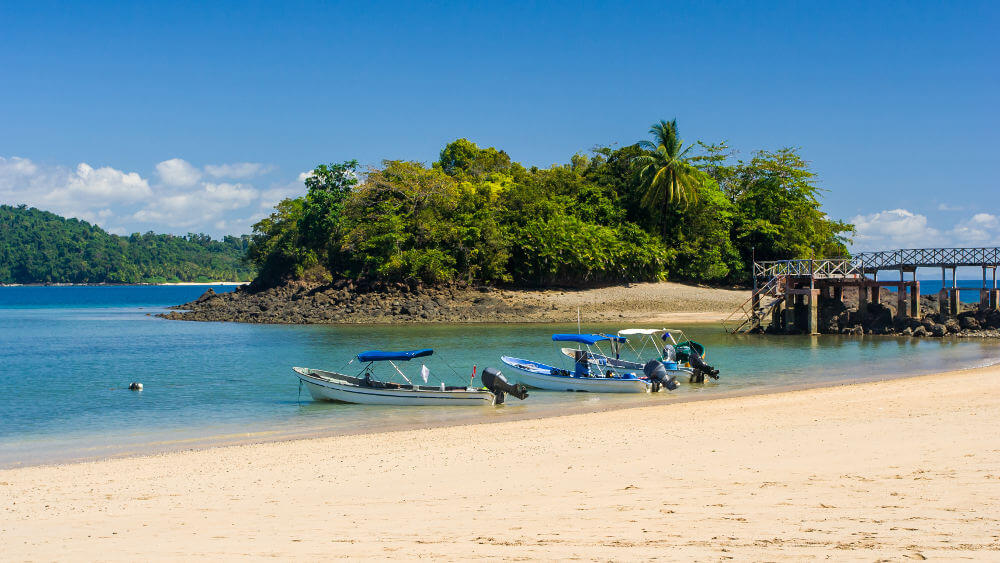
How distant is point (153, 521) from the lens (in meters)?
9.44

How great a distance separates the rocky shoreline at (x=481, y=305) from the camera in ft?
175

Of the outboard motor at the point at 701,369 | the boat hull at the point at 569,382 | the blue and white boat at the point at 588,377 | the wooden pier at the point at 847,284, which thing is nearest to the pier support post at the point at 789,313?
the wooden pier at the point at 847,284

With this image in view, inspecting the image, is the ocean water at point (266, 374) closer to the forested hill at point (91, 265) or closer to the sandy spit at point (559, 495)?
the sandy spit at point (559, 495)

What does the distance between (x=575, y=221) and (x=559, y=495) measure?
51091 mm

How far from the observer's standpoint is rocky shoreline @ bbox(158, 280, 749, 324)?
53469 millimetres

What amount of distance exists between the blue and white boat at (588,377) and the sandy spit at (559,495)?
23.3ft

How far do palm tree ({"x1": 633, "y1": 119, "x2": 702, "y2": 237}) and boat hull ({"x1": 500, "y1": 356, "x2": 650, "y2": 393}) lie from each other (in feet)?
126

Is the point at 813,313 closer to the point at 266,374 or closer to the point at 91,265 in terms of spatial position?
the point at 266,374

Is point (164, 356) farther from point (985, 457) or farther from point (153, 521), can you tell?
point (985, 457)

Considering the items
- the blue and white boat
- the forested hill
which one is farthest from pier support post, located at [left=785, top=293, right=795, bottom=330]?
the forested hill

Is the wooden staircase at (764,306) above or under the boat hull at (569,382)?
above

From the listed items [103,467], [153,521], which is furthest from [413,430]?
[153,521]

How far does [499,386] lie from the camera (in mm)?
21469

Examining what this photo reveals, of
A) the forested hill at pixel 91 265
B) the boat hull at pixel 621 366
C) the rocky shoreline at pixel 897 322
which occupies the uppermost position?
the forested hill at pixel 91 265
